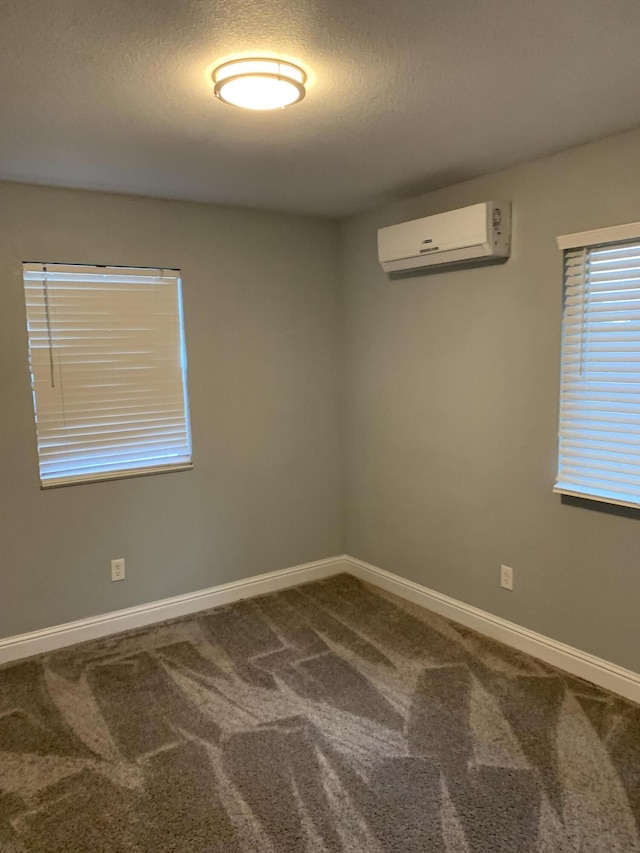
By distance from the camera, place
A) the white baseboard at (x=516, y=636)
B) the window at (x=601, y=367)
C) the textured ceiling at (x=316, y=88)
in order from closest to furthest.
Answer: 1. the textured ceiling at (x=316, y=88)
2. the window at (x=601, y=367)
3. the white baseboard at (x=516, y=636)

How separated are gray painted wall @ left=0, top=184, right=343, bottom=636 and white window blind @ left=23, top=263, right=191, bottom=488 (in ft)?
0.22

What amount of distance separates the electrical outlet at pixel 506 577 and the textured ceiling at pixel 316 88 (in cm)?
195

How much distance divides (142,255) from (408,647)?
248 centimetres

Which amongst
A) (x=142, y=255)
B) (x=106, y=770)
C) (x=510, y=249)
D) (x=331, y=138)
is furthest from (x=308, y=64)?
(x=106, y=770)

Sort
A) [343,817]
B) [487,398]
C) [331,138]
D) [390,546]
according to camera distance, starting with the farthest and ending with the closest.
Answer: [390,546], [487,398], [331,138], [343,817]

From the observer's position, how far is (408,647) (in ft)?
9.78

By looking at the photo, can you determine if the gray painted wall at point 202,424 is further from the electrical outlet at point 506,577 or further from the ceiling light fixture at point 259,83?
Result: the ceiling light fixture at point 259,83

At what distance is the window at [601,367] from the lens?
235 cm

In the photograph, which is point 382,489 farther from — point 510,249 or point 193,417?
point 510,249

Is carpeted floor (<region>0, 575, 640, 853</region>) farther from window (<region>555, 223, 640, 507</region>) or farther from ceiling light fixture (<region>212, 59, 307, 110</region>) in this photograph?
ceiling light fixture (<region>212, 59, 307, 110</region>)

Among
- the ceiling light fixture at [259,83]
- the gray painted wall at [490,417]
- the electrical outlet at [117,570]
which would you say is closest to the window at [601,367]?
the gray painted wall at [490,417]

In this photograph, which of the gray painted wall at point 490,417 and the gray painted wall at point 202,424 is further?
the gray painted wall at point 202,424

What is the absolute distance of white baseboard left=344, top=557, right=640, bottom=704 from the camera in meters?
2.51

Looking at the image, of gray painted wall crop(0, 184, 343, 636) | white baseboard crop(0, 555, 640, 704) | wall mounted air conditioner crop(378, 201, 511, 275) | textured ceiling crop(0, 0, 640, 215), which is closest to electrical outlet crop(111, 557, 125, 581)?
gray painted wall crop(0, 184, 343, 636)
